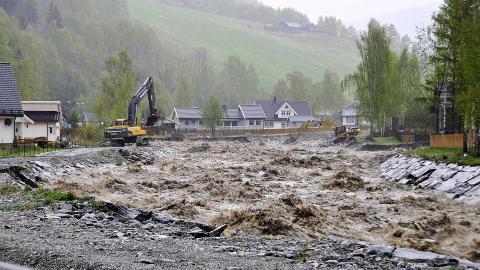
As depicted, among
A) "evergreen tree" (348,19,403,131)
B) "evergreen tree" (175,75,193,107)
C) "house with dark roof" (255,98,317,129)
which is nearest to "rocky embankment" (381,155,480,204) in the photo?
"evergreen tree" (348,19,403,131)

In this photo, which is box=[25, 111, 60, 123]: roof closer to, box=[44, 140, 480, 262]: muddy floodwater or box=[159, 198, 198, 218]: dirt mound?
box=[44, 140, 480, 262]: muddy floodwater

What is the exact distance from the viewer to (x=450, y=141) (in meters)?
39.5

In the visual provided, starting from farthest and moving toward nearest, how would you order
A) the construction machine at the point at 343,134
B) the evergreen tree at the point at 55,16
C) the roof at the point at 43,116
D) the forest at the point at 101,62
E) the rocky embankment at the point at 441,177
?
the evergreen tree at the point at 55,16 < the forest at the point at 101,62 < the construction machine at the point at 343,134 < the roof at the point at 43,116 < the rocky embankment at the point at 441,177

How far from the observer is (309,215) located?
17.9 m

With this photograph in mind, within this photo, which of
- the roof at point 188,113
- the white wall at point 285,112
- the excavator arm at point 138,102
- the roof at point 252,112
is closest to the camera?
the excavator arm at point 138,102

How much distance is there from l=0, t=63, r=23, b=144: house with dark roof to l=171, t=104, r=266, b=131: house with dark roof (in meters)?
72.3

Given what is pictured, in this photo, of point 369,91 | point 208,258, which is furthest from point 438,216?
point 369,91

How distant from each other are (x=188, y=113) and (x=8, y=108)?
252ft

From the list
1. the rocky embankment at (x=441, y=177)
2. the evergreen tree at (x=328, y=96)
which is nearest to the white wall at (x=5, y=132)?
the rocky embankment at (x=441, y=177)

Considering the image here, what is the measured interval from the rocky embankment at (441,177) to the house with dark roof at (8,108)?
31.4m

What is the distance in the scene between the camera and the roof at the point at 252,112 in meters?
128

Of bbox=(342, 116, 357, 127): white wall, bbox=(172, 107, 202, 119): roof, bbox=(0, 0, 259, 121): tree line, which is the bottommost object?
bbox=(342, 116, 357, 127): white wall

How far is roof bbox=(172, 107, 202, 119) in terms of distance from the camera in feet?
401

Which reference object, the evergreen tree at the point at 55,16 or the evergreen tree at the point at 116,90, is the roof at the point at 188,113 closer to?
the evergreen tree at the point at 116,90
